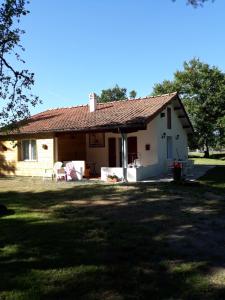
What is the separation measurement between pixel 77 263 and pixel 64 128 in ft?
50.7

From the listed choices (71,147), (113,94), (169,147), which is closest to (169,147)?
(169,147)

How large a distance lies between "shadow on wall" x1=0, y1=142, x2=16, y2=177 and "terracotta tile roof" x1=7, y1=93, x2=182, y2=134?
2001 mm

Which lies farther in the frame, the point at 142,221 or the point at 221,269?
the point at 142,221

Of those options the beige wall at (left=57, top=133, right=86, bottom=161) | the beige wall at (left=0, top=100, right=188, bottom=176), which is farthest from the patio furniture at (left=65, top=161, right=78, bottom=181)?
the beige wall at (left=57, top=133, right=86, bottom=161)

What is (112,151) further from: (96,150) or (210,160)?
(210,160)

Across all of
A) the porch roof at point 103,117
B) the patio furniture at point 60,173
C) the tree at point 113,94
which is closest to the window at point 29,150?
the porch roof at point 103,117

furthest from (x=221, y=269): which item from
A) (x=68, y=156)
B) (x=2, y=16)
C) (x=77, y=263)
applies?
(x=68, y=156)

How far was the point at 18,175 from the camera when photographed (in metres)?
24.2

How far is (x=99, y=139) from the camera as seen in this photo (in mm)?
24047

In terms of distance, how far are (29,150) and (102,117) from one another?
5.24 m

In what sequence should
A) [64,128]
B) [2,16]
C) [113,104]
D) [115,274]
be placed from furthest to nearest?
[113,104], [64,128], [2,16], [115,274]

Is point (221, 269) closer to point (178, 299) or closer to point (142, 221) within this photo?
point (178, 299)

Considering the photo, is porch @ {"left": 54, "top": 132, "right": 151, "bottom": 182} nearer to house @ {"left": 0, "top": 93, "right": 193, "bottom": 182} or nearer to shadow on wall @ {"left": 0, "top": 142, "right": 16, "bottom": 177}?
house @ {"left": 0, "top": 93, "right": 193, "bottom": 182}

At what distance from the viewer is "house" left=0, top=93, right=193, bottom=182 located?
2127 centimetres
